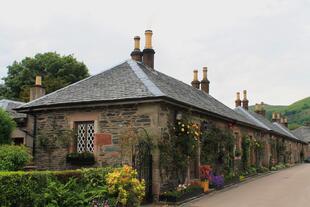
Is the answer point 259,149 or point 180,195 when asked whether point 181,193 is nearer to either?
point 180,195

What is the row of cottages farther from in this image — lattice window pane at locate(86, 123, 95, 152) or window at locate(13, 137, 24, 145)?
window at locate(13, 137, 24, 145)

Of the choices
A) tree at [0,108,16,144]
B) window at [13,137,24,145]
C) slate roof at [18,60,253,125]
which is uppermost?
slate roof at [18,60,253,125]

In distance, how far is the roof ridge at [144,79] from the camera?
1366 cm

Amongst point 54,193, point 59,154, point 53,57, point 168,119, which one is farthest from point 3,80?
point 54,193

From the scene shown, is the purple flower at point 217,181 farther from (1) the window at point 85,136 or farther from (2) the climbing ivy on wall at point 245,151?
(2) the climbing ivy on wall at point 245,151

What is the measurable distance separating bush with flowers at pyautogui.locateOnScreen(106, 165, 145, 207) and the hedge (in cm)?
24

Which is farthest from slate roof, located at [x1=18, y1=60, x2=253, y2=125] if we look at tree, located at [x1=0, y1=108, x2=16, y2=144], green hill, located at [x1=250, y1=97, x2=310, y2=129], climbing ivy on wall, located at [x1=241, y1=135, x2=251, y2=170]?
green hill, located at [x1=250, y1=97, x2=310, y2=129]

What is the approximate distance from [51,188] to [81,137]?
545 centimetres

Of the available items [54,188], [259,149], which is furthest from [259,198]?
[259,149]

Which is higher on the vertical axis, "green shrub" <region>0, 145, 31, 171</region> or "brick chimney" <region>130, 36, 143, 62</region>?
"brick chimney" <region>130, 36, 143, 62</region>

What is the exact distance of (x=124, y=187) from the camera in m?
10.8

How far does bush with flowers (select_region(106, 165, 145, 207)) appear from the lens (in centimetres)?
1055

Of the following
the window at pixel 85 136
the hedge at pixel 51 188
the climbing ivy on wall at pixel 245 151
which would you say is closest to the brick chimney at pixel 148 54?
the window at pixel 85 136

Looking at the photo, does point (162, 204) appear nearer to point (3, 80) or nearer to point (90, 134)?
point (90, 134)
